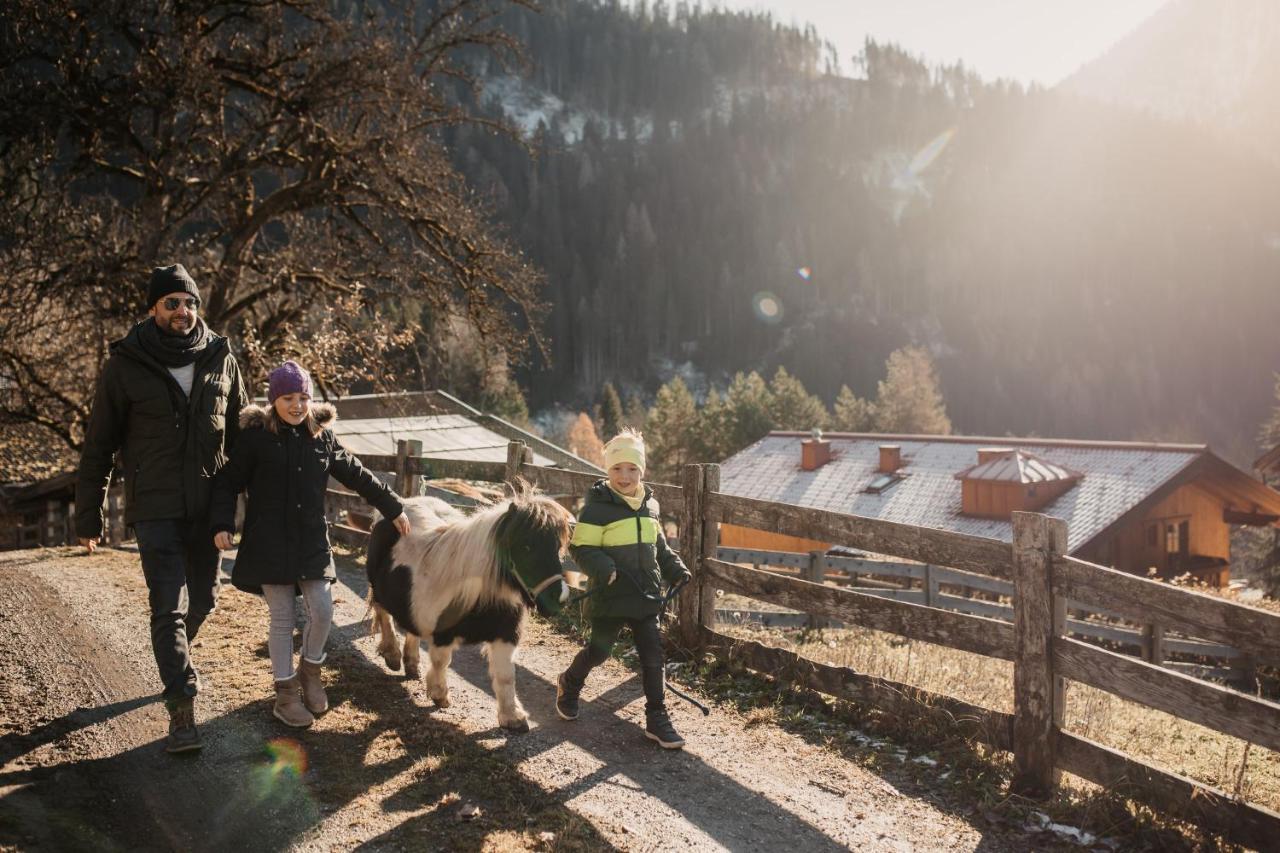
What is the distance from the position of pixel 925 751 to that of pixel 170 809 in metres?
3.60

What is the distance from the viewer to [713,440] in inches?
2253

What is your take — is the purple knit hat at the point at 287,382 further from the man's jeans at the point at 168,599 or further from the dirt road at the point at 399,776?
the dirt road at the point at 399,776

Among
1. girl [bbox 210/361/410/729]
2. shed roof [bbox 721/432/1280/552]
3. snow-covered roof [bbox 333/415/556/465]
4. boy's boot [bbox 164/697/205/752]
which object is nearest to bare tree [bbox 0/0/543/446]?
snow-covered roof [bbox 333/415/556/465]

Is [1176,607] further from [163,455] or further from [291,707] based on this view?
[163,455]

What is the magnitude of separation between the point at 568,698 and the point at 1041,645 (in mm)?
2511

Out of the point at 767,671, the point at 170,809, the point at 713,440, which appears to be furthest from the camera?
the point at 713,440

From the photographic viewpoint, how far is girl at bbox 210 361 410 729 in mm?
4113

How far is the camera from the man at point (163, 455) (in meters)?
3.87

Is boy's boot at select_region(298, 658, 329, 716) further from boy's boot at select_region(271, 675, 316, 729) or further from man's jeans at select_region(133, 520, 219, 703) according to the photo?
man's jeans at select_region(133, 520, 219, 703)

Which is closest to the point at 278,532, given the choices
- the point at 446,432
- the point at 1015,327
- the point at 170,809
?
the point at 170,809

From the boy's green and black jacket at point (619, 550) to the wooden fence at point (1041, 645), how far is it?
1148 millimetres

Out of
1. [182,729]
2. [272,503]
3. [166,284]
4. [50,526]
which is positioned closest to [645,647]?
[272,503]

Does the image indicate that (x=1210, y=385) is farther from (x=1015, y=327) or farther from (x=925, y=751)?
(x=925, y=751)

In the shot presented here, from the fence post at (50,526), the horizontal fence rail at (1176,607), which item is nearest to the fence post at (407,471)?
the horizontal fence rail at (1176,607)
